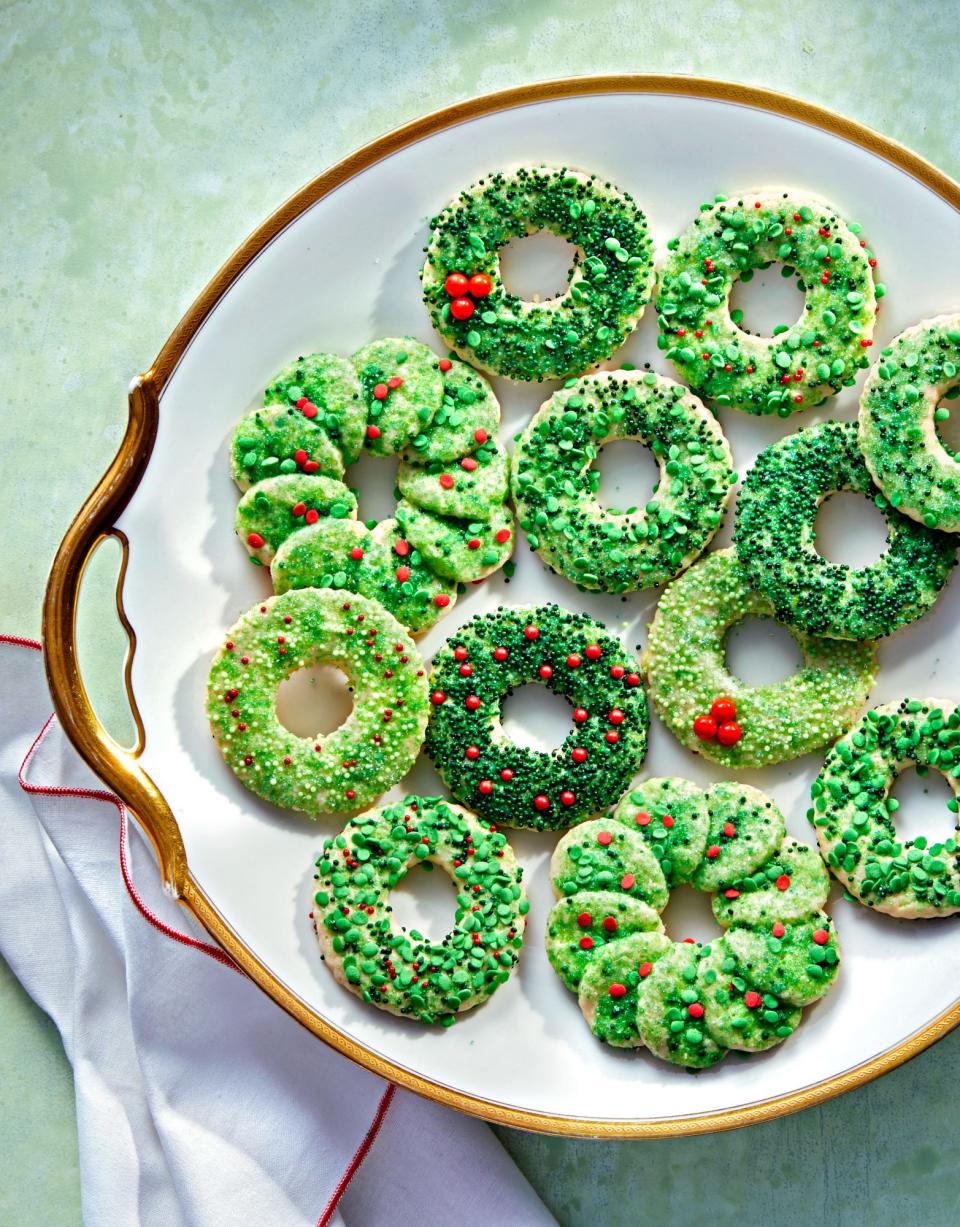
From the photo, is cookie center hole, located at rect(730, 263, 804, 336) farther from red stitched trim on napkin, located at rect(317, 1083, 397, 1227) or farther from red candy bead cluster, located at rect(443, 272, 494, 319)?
red stitched trim on napkin, located at rect(317, 1083, 397, 1227)

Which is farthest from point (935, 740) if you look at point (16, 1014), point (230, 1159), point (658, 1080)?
point (16, 1014)

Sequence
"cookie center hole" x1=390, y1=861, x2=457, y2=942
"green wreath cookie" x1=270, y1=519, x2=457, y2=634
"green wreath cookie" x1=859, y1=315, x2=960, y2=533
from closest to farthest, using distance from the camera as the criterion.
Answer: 1. "green wreath cookie" x1=859, y1=315, x2=960, y2=533
2. "green wreath cookie" x1=270, y1=519, x2=457, y2=634
3. "cookie center hole" x1=390, y1=861, x2=457, y2=942

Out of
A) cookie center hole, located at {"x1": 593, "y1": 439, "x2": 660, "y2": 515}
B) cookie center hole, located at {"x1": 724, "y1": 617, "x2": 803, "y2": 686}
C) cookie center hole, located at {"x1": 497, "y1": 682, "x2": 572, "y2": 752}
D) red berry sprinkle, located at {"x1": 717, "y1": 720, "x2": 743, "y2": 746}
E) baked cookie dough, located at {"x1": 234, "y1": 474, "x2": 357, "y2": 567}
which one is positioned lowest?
cookie center hole, located at {"x1": 497, "y1": 682, "x2": 572, "y2": 752}

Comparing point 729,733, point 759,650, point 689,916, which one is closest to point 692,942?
point 689,916

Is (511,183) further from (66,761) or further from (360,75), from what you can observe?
(66,761)

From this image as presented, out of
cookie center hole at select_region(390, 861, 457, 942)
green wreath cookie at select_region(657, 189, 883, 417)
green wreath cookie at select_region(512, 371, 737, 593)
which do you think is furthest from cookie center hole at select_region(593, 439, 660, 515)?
cookie center hole at select_region(390, 861, 457, 942)

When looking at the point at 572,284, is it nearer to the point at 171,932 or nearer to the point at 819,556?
the point at 819,556
